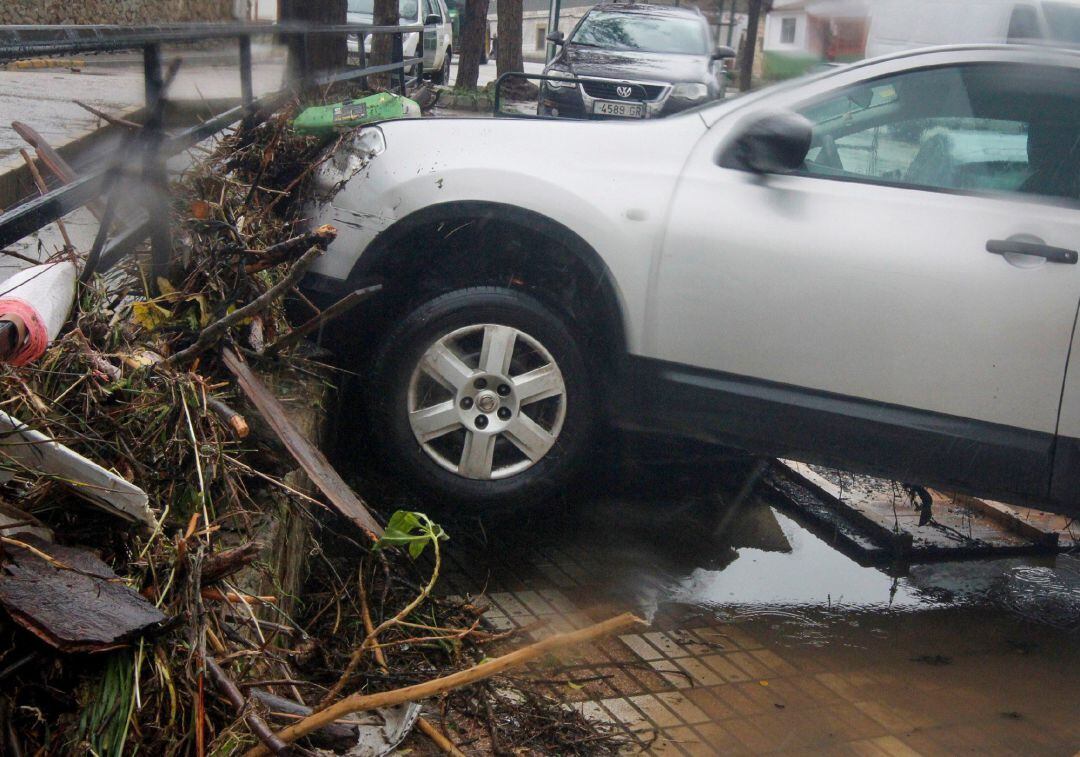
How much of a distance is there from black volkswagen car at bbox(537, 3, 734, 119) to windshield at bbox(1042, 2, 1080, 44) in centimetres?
908

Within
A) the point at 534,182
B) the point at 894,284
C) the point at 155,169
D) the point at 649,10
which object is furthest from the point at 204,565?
the point at 649,10

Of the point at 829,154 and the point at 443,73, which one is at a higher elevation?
the point at 829,154

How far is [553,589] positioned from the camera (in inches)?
159

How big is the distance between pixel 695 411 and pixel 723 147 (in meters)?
1.02

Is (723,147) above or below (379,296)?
above

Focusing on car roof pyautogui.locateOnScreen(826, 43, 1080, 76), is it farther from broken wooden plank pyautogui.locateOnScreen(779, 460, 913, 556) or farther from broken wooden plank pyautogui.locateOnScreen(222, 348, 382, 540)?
broken wooden plank pyautogui.locateOnScreen(222, 348, 382, 540)

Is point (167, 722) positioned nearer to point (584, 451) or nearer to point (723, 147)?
point (584, 451)

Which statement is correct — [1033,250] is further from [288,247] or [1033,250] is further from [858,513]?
[288,247]

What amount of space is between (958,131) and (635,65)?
12.4 metres

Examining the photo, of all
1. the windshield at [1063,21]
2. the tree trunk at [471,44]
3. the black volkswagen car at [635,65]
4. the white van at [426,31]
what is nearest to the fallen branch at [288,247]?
the windshield at [1063,21]

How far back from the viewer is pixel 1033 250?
382 centimetres

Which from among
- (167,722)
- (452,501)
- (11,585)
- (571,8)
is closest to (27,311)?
(11,585)

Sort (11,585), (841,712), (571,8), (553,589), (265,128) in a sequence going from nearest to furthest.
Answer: (11,585), (841,712), (553,589), (265,128), (571,8)

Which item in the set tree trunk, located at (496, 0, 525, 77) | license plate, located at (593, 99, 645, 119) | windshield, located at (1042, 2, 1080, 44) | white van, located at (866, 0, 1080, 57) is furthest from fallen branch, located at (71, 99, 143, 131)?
tree trunk, located at (496, 0, 525, 77)
